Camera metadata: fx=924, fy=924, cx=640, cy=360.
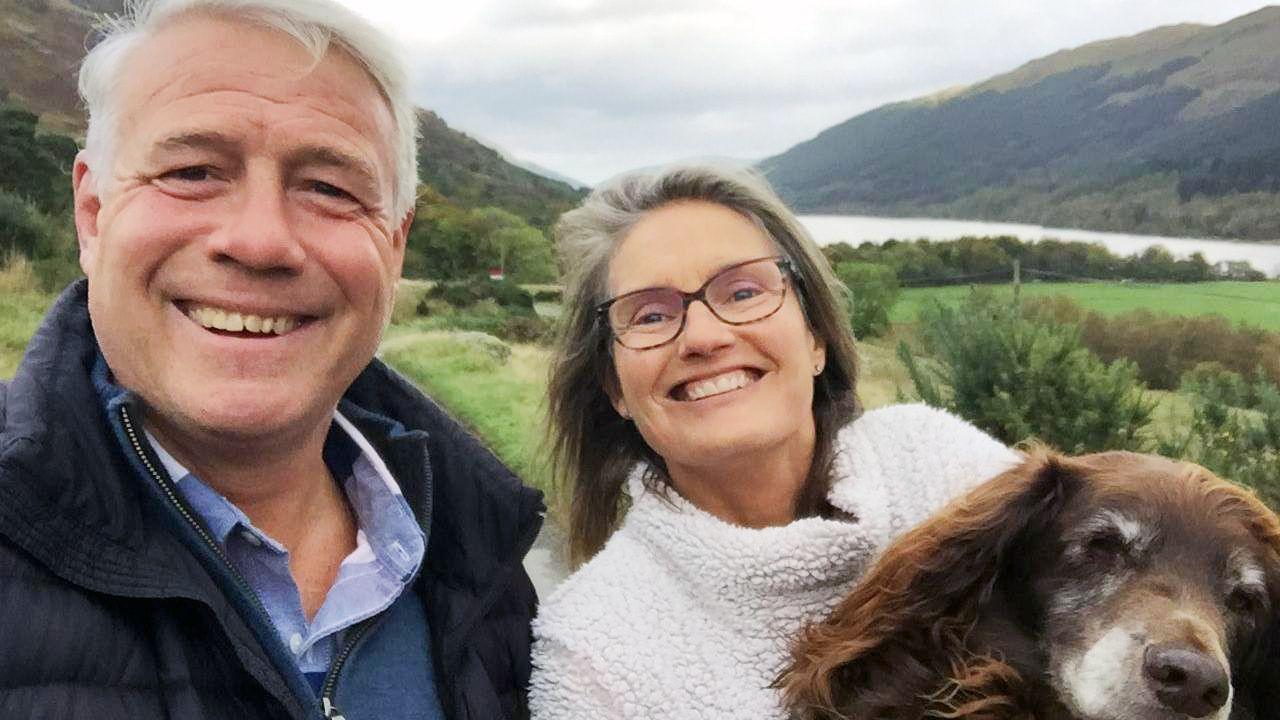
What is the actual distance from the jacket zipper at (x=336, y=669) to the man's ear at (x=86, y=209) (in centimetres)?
83

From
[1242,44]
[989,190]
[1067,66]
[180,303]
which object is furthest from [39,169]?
[1242,44]

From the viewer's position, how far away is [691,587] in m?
2.07

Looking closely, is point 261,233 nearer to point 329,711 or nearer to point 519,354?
point 329,711

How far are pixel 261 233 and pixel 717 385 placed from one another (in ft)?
3.20

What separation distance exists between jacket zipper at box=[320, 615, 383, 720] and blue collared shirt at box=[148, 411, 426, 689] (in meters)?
0.02

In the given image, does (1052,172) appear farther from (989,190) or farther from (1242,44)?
(1242,44)

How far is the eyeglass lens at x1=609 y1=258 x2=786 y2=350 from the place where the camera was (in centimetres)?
209

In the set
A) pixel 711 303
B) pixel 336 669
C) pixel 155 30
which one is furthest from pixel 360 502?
pixel 155 30

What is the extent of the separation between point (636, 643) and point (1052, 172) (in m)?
4.00

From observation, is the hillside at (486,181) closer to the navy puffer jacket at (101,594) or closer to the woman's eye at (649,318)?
the woman's eye at (649,318)

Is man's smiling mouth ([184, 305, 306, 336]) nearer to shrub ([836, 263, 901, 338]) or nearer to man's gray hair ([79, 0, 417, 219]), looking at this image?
man's gray hair ([79, 0, 417, 219])

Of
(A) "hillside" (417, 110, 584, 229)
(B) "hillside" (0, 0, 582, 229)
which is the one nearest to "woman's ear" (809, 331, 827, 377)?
(B) "hillside" (0, 0, 582, 229)

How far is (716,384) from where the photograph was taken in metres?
2.04

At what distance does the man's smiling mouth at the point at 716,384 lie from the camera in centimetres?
204
